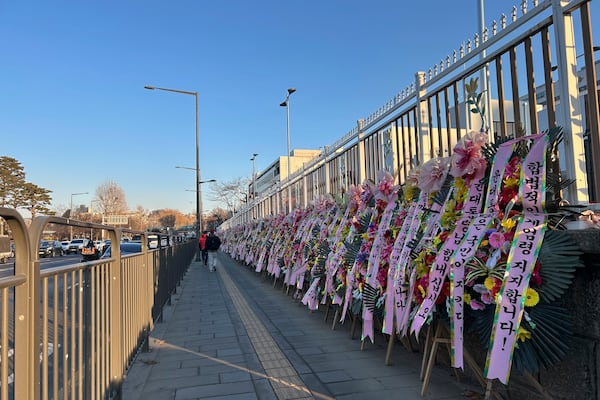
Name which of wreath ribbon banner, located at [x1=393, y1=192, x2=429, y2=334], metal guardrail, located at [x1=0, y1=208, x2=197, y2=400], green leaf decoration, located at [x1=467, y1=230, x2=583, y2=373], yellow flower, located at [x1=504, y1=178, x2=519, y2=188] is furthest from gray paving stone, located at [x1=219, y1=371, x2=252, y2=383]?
yellow flower, located at [x1=504, y1=178, x2=519, y2=188]

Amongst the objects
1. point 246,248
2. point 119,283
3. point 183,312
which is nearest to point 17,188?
point 246,248

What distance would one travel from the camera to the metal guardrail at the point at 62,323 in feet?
5.04

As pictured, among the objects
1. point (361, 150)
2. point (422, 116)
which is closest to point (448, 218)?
point (422, 116)

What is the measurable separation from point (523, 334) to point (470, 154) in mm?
1308

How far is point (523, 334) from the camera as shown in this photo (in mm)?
2367

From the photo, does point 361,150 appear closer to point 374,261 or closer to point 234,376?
point 374,261

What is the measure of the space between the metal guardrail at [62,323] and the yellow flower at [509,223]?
2.55m

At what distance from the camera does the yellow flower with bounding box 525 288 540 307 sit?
93.0 inches

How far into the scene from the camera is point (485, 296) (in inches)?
99.6

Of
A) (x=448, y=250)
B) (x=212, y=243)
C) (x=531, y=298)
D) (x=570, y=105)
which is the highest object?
(x=570, y=105)

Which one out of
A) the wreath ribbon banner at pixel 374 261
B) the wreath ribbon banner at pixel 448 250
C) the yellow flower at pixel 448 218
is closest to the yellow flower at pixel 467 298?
the wreath ribbon banner at pixel 448 250

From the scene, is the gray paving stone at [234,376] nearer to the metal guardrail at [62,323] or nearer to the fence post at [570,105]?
the metal guardrail at [62,323]

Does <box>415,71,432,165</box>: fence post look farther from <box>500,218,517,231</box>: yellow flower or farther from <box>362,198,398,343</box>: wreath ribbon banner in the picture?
<box>500,218,517,231</box>: yellow flower

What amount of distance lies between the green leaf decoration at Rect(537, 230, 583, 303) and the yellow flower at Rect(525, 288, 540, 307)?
0.12 feet
